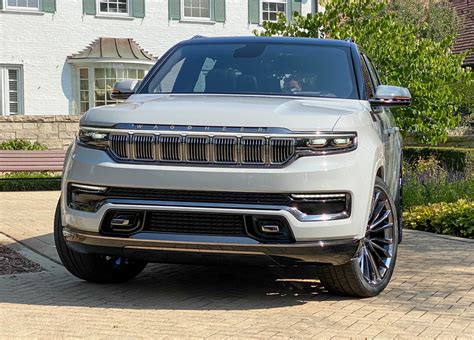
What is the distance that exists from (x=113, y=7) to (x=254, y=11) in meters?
4.69

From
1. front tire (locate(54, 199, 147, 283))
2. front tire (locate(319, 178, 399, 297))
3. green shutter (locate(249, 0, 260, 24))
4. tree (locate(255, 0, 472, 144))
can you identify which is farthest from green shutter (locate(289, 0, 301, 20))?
front tire (locate(319, 178, 399, 297))

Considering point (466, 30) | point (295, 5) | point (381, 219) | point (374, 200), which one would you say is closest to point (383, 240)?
point (381, 219)

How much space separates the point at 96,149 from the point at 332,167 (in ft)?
5.18

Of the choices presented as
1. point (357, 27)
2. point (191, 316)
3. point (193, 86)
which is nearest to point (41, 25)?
point (357, 27)

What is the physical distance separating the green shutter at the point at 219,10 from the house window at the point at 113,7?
9.51 ft

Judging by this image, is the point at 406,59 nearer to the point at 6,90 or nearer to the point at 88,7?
the point at 88,7

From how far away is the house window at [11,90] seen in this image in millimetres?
23484

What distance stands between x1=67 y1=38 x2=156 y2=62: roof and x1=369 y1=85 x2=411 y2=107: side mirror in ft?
60.9

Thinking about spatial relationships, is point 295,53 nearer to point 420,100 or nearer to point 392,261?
→ point 392,261

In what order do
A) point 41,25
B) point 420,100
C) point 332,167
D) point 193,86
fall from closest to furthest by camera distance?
point 332,167 → point 193,86 → point 420,100 → point 41,25

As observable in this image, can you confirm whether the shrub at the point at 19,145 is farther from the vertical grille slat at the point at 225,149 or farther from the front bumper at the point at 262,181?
the vertical grille slat at the point at 225,149

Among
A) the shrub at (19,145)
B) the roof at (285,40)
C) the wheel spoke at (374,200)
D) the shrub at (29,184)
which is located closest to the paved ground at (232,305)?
the wheel spoke at (374,200)

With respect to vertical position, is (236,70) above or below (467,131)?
above

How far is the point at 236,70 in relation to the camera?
255 inches
